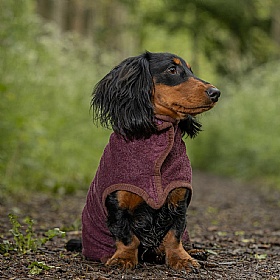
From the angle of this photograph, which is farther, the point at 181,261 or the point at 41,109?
the point at 41,109

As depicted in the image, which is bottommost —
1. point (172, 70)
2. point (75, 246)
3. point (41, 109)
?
point (75, 246)

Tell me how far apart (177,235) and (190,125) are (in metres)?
0.75

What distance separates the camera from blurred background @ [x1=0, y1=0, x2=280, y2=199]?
313 inches

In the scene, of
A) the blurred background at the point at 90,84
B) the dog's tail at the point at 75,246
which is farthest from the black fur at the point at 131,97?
the dog's tail at the point at 75,246

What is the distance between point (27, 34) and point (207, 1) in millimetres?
13861

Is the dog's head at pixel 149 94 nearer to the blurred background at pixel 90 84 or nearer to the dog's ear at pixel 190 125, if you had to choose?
the dog's ear at pixel 190 125

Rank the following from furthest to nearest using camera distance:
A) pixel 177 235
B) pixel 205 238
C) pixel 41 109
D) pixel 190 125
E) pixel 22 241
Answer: pixel 41 109
pixel 205 238
pixel 22 241
pixel 190 125
pixel 177 235

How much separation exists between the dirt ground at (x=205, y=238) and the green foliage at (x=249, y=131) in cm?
218

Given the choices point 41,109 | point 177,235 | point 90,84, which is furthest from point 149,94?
point 90,84

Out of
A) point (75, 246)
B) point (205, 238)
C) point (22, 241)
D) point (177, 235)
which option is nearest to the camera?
point (177, 235)

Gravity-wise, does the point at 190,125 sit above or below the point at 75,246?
above

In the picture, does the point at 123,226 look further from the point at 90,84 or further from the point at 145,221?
the point at 90,84

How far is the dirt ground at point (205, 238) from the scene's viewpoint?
3.82 metres

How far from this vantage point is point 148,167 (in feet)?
12.7
